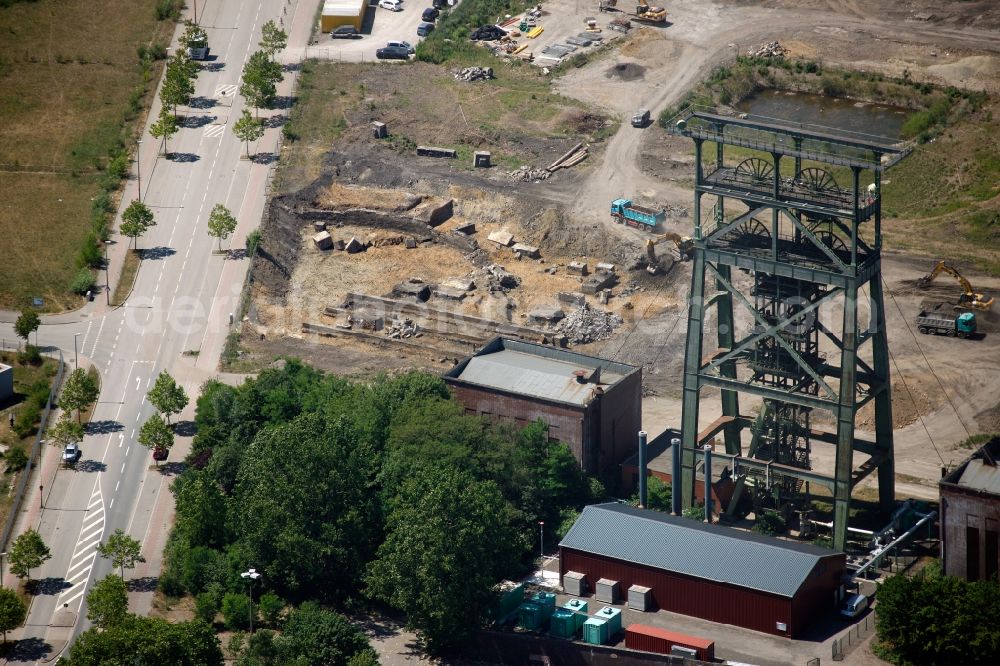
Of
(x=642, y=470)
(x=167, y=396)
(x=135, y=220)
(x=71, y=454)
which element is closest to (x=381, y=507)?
(x=642, y=470)

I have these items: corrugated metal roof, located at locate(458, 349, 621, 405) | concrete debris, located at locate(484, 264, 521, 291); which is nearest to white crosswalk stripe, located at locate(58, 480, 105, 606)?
corrugated metal roof, located at locate(458, 349, 621, 405)

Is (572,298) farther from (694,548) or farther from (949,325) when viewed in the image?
(694,548)

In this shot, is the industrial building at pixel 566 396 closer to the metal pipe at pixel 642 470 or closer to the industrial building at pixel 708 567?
the metal pipe at pixel 642 470

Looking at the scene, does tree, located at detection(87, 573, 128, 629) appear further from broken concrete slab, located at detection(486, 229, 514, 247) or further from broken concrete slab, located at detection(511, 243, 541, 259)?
broken concrete slab, located at detection(486, 229, 514, 247)

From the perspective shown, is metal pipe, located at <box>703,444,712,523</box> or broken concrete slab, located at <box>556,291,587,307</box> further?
broken concrete slab, located at <box>556,291,587,307</box>

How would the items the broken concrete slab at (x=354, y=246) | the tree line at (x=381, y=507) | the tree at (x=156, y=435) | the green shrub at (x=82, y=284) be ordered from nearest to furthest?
the tree line at (x=381, y=507)
the tree at (x=156, y=435)
the green shrub at (x=82, y=284)
the broken concrete slab at (x=354, y=246)

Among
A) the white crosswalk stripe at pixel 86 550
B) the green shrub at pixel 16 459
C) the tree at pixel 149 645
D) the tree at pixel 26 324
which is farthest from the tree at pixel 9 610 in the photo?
the tree at pixel 26 324
